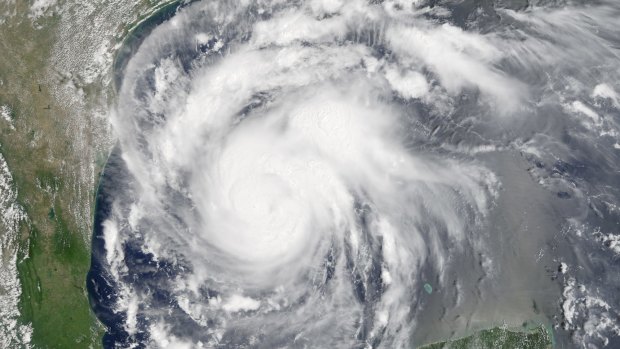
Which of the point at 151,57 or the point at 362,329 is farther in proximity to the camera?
the point at 151,57

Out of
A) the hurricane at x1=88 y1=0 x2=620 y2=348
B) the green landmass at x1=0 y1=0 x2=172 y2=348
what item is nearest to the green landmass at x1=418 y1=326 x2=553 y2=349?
the hurricane at x1=88 y1=0 x2=620 y2=348

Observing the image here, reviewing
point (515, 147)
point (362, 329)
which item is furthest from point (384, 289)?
point (515, 147)

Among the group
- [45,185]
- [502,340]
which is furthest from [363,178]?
[45,185]

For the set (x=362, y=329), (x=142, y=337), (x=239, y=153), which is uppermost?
(x=239, y=153)

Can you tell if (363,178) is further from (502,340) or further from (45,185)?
(45,185)

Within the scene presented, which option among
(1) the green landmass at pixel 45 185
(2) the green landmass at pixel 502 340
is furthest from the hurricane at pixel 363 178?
(1) the green landmass at pixel 45 185

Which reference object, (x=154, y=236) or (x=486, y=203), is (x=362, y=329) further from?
(x=154, y=236)

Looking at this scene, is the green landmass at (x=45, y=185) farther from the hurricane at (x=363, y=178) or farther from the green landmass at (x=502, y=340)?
the green landmass at (x=502, y=340)

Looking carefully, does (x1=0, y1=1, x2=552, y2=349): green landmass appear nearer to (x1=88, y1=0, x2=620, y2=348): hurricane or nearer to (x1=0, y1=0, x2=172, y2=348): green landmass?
(x1=0, y1=0, x2=172, y2=348): green landmass
